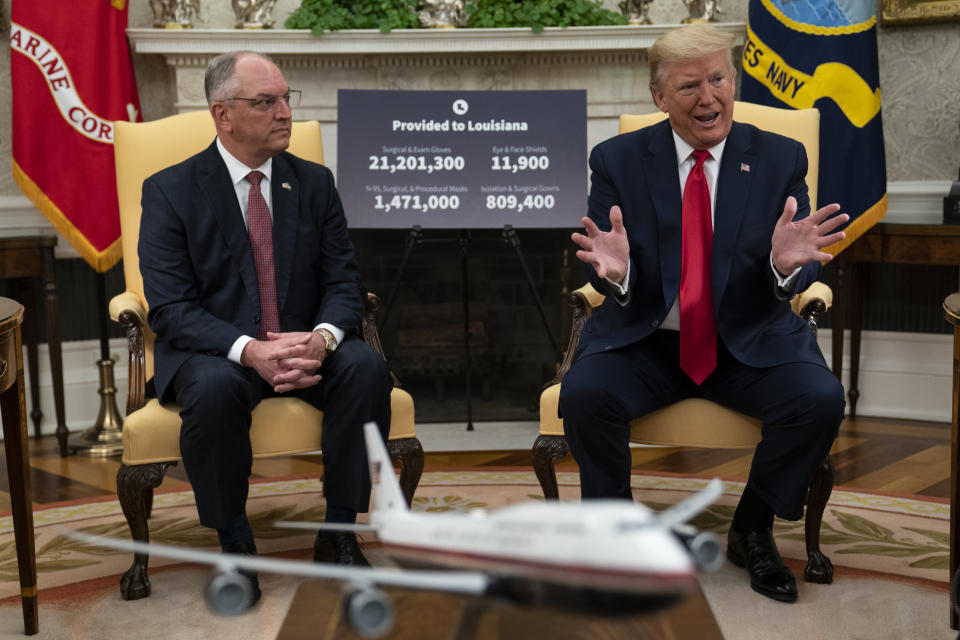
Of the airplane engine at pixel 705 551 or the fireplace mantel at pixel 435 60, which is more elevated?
the fireplace mantel at pixel 435 60

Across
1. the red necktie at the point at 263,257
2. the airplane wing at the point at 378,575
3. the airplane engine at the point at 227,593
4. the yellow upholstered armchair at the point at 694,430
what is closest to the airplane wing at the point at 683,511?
the airplane wing at the point at 378,575

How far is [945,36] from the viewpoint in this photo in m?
4.14

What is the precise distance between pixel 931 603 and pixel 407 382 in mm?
2640

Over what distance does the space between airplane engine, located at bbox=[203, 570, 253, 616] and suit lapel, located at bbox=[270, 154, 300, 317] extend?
5.26ft

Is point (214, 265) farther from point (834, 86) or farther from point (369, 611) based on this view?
point (834, 86)

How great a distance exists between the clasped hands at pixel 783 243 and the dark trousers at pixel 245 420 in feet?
2.20

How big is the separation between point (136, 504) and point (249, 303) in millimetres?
553

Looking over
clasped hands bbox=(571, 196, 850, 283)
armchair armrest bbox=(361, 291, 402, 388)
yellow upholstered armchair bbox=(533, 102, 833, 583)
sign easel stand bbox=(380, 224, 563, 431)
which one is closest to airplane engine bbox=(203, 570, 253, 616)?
clasped hands bbox=(571, 196, 850, 283)


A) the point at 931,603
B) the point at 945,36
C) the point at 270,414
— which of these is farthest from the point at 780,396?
the point at 945,36

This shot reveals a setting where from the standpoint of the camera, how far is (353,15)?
14.0 feet

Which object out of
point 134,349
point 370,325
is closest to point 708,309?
point 370,325

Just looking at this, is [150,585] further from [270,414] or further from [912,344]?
[912,344]

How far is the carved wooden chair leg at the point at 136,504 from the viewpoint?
2.37m

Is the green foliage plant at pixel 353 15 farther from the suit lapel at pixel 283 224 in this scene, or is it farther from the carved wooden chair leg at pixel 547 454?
the carved wooden chair leg at pixel 547 454
